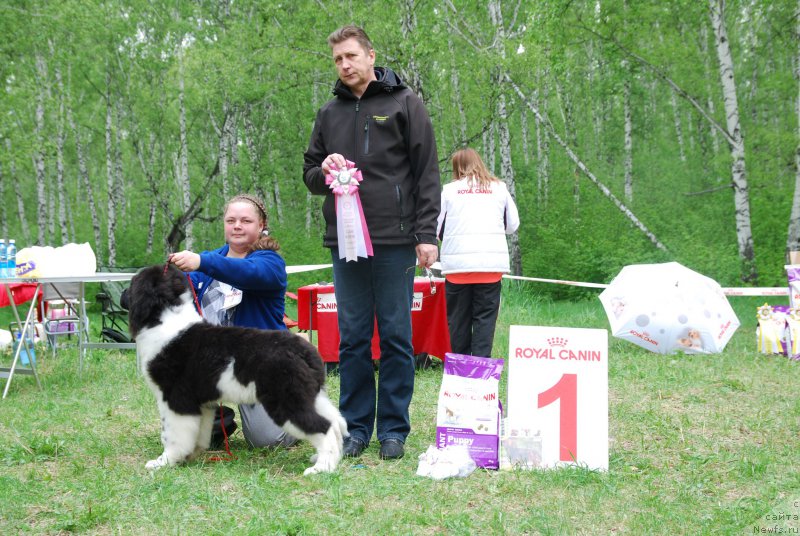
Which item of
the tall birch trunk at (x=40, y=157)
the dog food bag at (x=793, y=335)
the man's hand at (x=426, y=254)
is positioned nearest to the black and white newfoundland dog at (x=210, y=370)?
the man's hand at (x=426, y=254)

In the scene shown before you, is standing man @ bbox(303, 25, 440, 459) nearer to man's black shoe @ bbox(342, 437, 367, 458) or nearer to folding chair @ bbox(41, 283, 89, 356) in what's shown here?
man's black shoe @ bbox(342, 437, 367, 458)

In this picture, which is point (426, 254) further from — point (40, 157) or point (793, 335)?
point (40, 157)

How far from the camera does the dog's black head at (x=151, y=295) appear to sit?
115 inches

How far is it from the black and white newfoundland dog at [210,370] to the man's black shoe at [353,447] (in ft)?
0.51

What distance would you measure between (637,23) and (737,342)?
704 centimetres

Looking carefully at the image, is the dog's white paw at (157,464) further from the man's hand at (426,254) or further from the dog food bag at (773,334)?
the dog food bag at (773,334)

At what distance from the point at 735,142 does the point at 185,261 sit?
381 inches

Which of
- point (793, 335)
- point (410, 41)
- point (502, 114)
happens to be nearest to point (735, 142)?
point (502, 114)

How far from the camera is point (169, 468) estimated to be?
2.98 meters

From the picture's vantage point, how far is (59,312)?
732cm

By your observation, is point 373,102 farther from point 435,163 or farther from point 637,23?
point 637,23

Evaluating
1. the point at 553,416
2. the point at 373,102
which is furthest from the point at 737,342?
the point at 373,102

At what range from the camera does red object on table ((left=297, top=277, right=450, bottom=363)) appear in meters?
5.49

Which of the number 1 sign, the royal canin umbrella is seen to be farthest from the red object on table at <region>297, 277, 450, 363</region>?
the number 1 sign
